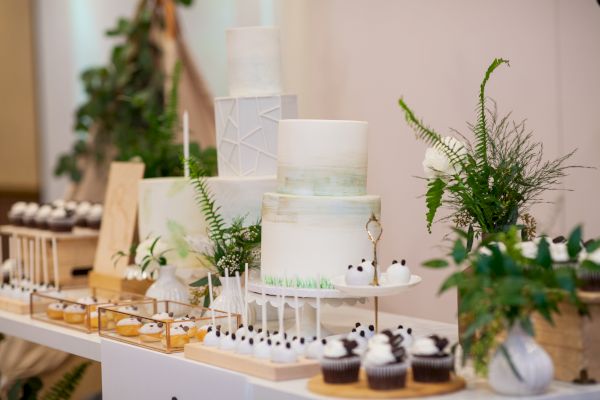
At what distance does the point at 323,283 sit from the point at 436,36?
1069 mm

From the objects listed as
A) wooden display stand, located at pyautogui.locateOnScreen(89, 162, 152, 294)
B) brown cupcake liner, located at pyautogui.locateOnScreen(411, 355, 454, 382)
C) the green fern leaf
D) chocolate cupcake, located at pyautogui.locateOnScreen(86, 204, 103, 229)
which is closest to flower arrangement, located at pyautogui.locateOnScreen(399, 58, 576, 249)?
the green fern leaf

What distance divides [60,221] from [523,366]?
223 cm

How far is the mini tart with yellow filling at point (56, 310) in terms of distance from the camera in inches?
123

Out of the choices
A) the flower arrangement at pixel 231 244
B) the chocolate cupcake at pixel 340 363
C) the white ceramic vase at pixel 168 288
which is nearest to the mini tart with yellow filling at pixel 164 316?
the flower arrangement at pixel 231 244

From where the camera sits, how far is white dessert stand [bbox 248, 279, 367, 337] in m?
2.47

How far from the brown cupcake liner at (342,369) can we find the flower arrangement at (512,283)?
220 mm

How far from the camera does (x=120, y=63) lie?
4914 millimetres

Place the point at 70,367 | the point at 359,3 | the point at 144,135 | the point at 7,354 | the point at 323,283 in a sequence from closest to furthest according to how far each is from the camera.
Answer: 1. the point at 323,283
2. the point at 359,3
3. the point at 7,354
4. the point at 70,367
5. the point at 144,135

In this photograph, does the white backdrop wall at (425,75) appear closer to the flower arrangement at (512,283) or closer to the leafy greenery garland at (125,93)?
the leafy greenery garland at (125,93)

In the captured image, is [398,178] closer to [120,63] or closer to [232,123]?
[232,123]

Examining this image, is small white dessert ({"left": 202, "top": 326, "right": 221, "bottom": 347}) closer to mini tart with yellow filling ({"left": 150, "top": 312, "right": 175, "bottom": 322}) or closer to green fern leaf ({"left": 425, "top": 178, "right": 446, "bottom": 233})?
mini tart with yellow filling ({"left": 150, "top": 312, "right": 175, "bottom": 322})

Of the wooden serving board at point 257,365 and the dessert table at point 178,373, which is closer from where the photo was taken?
the dessert table at point 178,373

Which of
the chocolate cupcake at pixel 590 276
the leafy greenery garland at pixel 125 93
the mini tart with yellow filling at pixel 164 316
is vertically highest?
the leafy greenery garland at pixel 125 93

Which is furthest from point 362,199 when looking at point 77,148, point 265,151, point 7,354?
point 77,148
